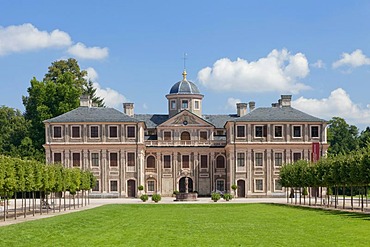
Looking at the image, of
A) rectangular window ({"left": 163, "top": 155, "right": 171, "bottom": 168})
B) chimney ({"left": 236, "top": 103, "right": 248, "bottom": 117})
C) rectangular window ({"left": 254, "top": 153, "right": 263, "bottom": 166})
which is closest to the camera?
rectangular window ({"left": 254, "top": 153, "right": 263, "bottom": 166})

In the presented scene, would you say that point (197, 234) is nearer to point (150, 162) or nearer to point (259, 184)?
point (259, 184)

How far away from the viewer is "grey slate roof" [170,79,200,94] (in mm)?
89544

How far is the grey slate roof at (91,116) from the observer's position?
263ft

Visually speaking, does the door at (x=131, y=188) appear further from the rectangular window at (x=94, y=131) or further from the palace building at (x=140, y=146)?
the rectangular window at (x=94, y=131)

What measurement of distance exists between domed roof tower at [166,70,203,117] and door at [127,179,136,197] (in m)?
12.5

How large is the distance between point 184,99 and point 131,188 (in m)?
14.8

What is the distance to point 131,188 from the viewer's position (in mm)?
80688

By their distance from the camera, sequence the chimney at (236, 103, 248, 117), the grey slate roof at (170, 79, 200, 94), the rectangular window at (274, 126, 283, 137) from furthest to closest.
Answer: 1. the grey slate roof at (170, 79, 200, 94)
2. the chimney at (236, 103, 248, 117)
3. the rectangular window at (274, 126, 283, 137)

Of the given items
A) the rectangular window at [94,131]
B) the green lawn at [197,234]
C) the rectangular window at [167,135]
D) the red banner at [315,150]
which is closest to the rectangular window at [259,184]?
the red banner at [315,150]

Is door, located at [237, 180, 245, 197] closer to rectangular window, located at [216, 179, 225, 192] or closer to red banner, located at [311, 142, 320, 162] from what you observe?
rectangular window, located at [216, 179, 225, 192]

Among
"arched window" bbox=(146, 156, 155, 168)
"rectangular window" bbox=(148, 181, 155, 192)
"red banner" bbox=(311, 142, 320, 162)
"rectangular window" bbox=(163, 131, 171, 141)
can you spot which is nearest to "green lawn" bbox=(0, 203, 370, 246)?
"red banner" bbox=(311, 142, 320, 162)

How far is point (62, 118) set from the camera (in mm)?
80562

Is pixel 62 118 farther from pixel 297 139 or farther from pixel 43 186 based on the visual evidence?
pixel 43 186

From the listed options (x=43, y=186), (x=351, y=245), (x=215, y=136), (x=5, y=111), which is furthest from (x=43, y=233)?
(x=5, y=111)
